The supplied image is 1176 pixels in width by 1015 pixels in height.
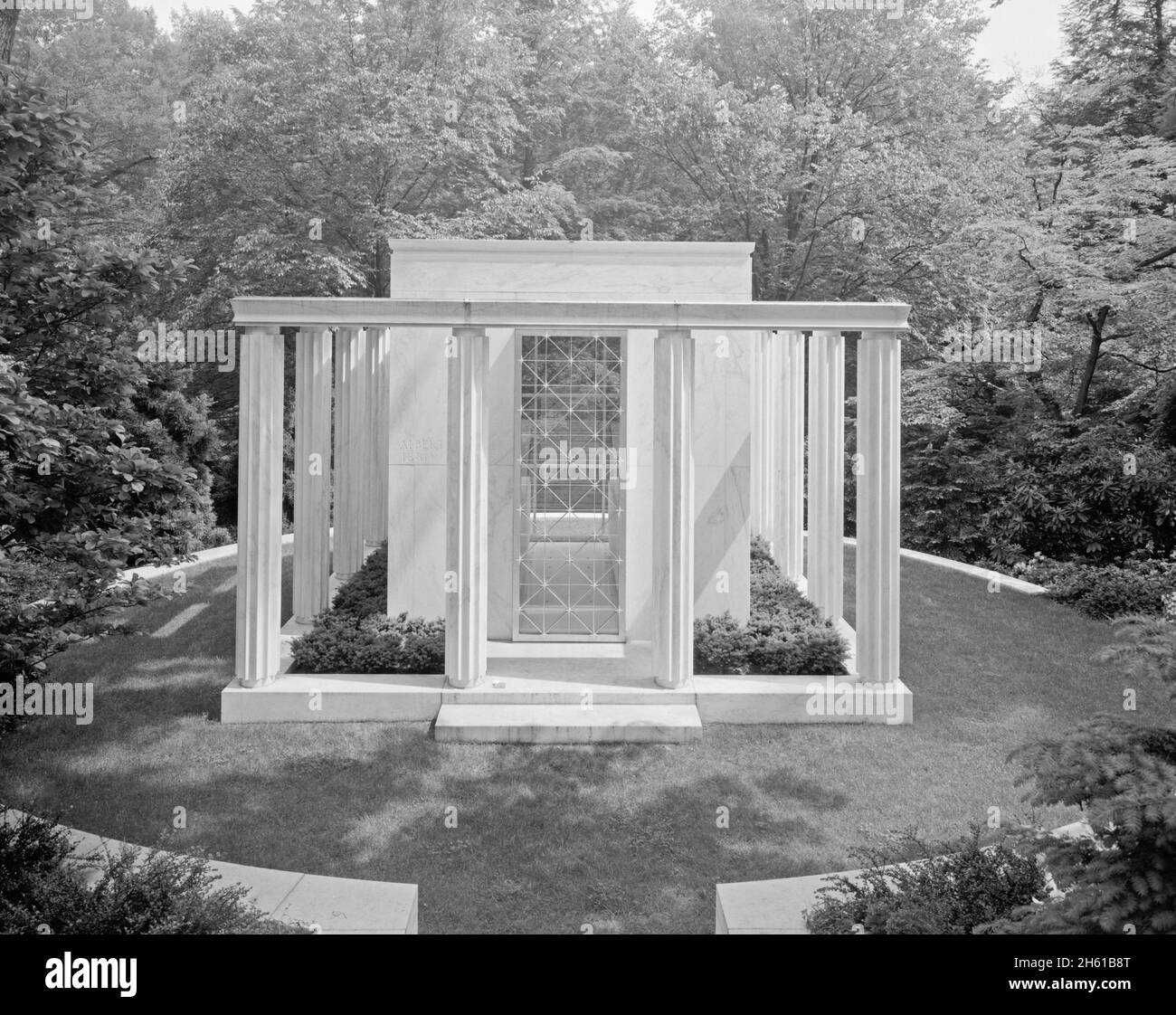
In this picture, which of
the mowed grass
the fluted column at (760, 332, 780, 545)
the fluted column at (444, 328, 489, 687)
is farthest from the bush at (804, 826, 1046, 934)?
the fluted column at (760, 332, 780, 545)

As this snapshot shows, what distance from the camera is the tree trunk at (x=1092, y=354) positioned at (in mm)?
20672

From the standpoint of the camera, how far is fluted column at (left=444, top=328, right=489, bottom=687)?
11102 mm

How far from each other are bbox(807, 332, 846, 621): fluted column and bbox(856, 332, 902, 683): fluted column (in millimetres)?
2223

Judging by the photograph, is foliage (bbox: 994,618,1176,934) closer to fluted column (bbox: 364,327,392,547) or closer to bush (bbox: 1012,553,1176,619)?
bush (bbox: 1012,553,1176,619)

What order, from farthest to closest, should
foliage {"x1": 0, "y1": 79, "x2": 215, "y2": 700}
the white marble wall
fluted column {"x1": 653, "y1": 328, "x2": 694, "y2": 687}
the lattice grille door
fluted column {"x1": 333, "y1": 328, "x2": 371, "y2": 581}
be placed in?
1. fluted column {"x1": 333, "y1": 328, "x2": 371, "y2": 581}
2. the lattice grille door
3. the white marble wall
4. fluted column {"x1": 653, "y1": 328, "x2": 694, "y2": 687}
5. foliage {"x1": 0, "y1": 79, "x2": 215, "y2": 700}

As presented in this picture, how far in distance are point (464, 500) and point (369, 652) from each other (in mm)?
2336

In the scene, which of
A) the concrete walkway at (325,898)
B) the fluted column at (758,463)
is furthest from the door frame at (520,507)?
the concrete walkway at (325,898)

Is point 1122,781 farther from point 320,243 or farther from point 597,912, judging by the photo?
point 320,243

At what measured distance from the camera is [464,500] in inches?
438

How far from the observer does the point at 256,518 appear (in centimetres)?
1111

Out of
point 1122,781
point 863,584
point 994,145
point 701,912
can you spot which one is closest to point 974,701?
point 863,584

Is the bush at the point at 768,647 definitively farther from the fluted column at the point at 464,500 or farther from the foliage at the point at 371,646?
the foliage at the point at 371,646

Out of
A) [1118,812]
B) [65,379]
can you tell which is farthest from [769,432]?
[1118,812]

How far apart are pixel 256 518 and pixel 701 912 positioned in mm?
6586
